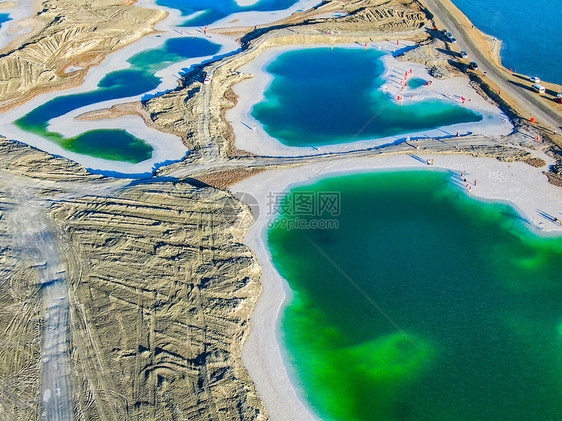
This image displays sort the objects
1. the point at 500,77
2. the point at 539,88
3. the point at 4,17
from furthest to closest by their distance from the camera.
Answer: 1. the point at 4,17
2. the point at 500,77
3. the point at 539,88

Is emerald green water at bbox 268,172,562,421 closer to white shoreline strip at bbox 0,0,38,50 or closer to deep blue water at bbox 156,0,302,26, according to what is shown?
deep blue water at bbox 156,0,302,26

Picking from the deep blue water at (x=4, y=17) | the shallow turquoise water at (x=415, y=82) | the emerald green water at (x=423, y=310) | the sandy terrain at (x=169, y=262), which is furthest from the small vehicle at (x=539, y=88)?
the deep blue water at (x=4, y=17)

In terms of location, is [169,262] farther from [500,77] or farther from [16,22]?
[16,22]

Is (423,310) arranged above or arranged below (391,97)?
below

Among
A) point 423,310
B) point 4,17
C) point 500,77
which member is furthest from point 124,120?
point 4,17

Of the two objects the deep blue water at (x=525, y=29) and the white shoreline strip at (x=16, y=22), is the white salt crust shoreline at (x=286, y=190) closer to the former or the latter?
the deep blue water at (x=525, y=29)

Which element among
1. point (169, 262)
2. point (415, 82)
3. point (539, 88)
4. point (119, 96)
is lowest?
point (169, 262)
